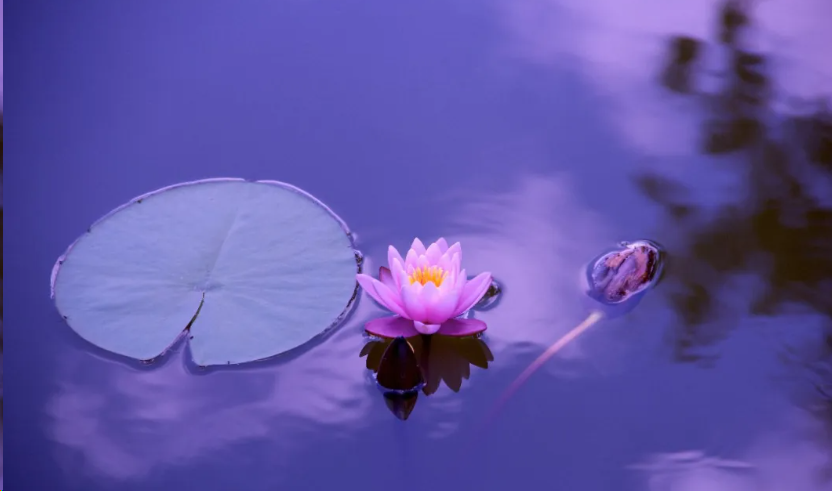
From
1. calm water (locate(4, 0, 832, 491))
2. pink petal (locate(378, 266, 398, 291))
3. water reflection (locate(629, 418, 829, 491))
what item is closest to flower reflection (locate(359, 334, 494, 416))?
calm water (locate(4, 0, 832, 491))

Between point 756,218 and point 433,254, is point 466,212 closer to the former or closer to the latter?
point 433,254

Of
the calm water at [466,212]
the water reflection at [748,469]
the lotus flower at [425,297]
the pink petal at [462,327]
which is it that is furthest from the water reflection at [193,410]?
the water reflection at [748,469]

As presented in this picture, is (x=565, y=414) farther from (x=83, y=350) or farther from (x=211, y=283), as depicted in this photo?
(x=83, y=350)

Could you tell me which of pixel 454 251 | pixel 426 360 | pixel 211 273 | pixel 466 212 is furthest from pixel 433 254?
pixel 211 273

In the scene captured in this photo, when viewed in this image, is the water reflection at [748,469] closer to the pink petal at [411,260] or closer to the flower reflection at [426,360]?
the flower reflection at [426,360]

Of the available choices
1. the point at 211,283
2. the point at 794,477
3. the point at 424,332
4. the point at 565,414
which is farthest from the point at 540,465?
the point at 211,283

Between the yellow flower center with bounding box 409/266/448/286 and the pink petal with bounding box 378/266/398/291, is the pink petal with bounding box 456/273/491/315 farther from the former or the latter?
the pink petal with bounding box 378/266/398/291
